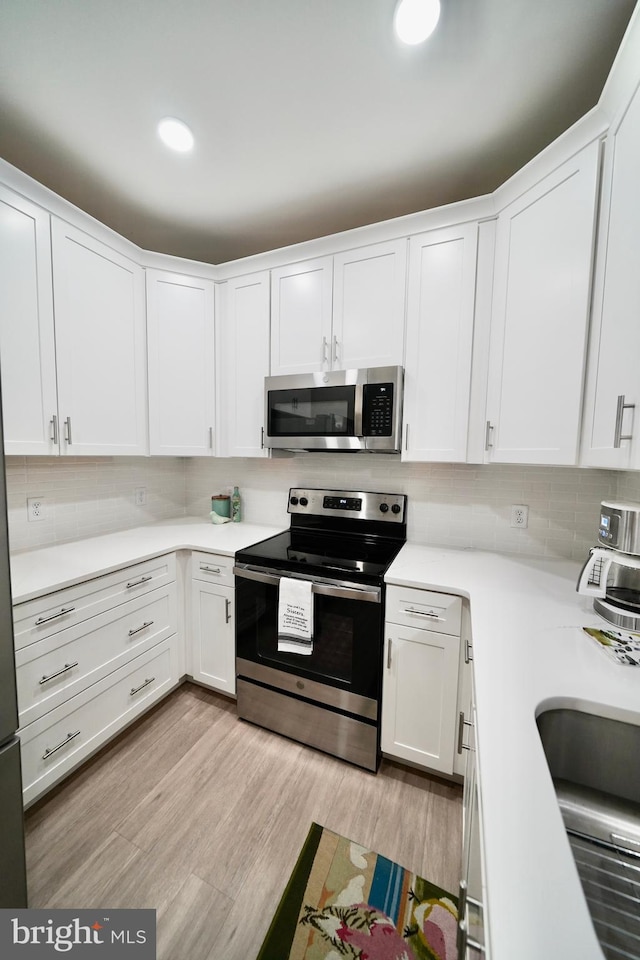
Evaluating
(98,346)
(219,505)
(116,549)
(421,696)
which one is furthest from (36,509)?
(421,696)

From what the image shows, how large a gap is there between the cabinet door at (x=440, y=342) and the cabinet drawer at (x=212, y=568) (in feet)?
3.79

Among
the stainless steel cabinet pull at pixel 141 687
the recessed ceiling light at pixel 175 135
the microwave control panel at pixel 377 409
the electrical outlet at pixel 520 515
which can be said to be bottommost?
the stainless steel cabinet pull at pixel 141 687

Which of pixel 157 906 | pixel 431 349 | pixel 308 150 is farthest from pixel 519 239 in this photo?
pixel 157 906

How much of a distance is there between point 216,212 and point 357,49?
1076 mm

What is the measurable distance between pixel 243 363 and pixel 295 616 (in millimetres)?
1504

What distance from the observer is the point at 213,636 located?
6.53 feet

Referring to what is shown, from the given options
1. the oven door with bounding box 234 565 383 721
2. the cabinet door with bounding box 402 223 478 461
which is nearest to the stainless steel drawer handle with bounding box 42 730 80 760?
the oven door with bounding box 234 565 383 721

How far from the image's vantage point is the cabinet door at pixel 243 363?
6.79 feet

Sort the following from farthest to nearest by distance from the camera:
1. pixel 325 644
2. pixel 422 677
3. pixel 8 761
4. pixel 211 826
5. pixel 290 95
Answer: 1. pixel 325 644
2. pixel 422 677
3. pixel 211 826
4. pixel 290 95
5. pixel 8 761

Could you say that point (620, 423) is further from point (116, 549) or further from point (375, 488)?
point (116, 549)

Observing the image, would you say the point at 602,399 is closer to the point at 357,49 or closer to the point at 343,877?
the point at 357,49

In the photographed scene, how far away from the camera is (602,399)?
111 cm

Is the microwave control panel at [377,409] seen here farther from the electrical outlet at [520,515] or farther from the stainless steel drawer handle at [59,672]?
the stainless steel drawer handle at [59,672]

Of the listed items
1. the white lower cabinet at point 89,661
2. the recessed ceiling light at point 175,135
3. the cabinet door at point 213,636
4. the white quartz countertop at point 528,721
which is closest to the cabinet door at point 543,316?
the white quartz countertop at point 528,721
